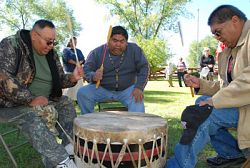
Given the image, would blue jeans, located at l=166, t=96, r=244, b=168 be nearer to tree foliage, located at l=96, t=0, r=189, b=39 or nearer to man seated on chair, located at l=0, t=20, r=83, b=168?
man seated on chair, located at l=0, t=20, r=83, b=168

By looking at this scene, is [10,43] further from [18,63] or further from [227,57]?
[227,57]

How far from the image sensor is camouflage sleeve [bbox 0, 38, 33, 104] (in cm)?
324

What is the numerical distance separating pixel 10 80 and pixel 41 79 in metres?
0.50

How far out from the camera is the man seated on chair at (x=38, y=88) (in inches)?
121

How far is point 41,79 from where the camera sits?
12.2ft

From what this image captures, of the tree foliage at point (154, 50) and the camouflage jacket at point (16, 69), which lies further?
the tree foliage at point (154, 50)

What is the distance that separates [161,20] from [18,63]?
2957 cm

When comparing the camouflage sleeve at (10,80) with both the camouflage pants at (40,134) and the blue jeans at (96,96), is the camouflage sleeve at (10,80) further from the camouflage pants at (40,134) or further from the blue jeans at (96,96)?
the blue jeans at (96,96)

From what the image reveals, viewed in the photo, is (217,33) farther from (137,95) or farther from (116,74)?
(116,74)

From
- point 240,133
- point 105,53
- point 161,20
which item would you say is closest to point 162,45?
point 161,20

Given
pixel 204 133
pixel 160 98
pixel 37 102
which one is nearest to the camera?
pixel 204 133

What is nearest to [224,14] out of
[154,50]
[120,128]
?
[120,128]

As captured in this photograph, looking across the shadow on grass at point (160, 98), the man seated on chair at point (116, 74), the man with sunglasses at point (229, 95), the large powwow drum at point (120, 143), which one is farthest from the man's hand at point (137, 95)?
the shadow on grass at point (160, 98)

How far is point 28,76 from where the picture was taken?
138 inches
